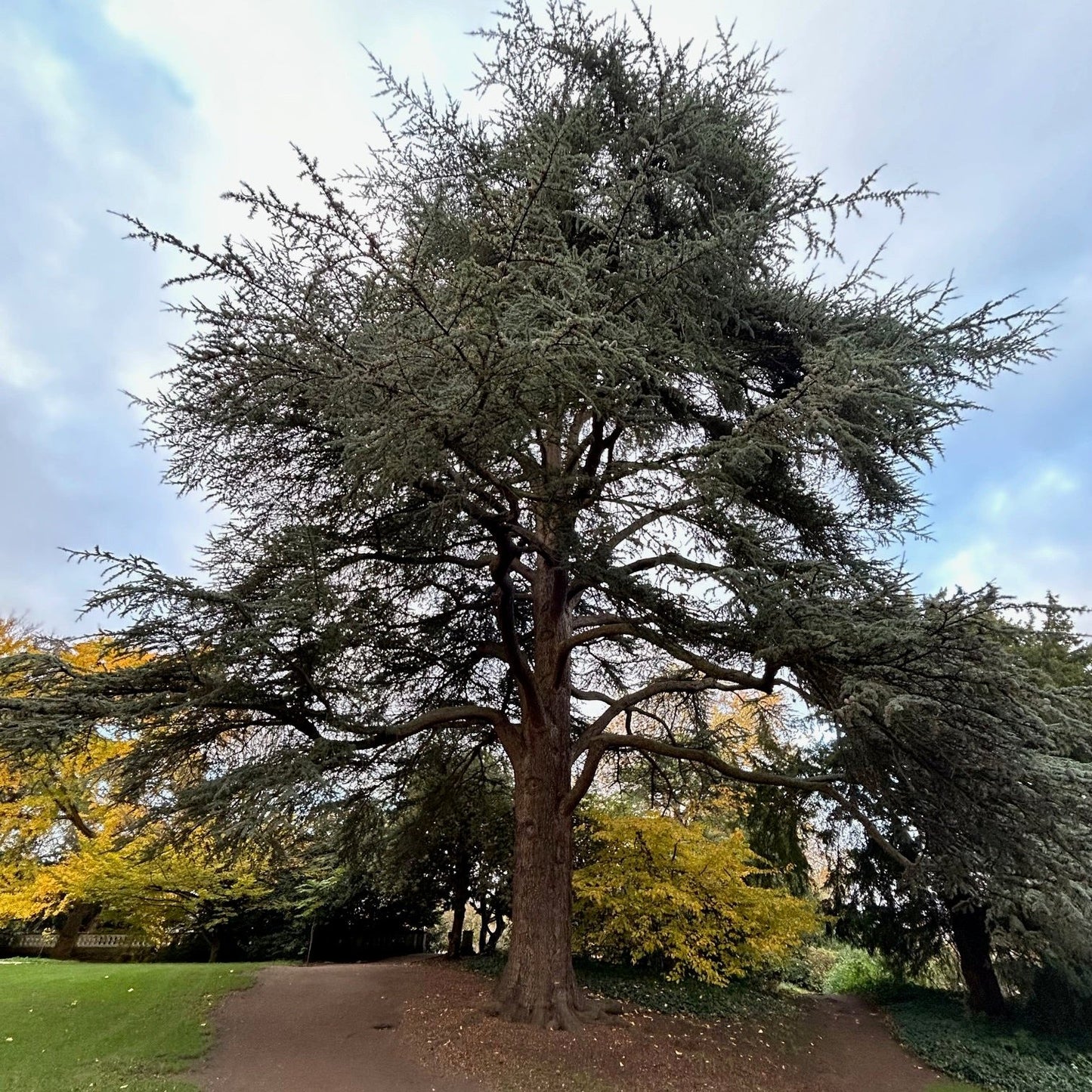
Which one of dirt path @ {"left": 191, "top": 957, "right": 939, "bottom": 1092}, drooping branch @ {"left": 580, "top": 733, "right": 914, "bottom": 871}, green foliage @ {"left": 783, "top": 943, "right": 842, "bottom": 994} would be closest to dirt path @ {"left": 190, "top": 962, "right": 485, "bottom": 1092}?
dirt path @ {"left": 191, "top": 957, "right": 939, "bottom": 1092}

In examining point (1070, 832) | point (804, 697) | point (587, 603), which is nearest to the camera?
point (1070, 832)

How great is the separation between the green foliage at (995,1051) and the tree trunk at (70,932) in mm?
15920

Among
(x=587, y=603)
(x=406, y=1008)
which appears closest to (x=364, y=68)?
(x=587, y=603)

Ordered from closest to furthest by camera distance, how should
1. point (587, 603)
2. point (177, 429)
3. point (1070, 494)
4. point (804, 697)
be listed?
point (804, 697), point (177, 429), point (1070, 494), point (587, 603)

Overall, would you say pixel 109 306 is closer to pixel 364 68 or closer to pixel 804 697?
pixel 364 68

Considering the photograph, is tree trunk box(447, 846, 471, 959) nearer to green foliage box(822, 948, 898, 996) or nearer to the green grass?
the green grass

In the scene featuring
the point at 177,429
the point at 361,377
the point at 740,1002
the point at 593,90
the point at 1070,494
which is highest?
the point at 593,90

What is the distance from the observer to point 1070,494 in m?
8.65

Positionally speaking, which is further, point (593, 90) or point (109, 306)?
point (593, 90)

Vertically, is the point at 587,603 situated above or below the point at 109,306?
below

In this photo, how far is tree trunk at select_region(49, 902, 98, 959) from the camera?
1425 centimetres

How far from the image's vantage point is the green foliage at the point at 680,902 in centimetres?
884

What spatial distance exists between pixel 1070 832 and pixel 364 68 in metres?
9.69

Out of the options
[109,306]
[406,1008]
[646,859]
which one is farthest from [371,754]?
[109,306]
